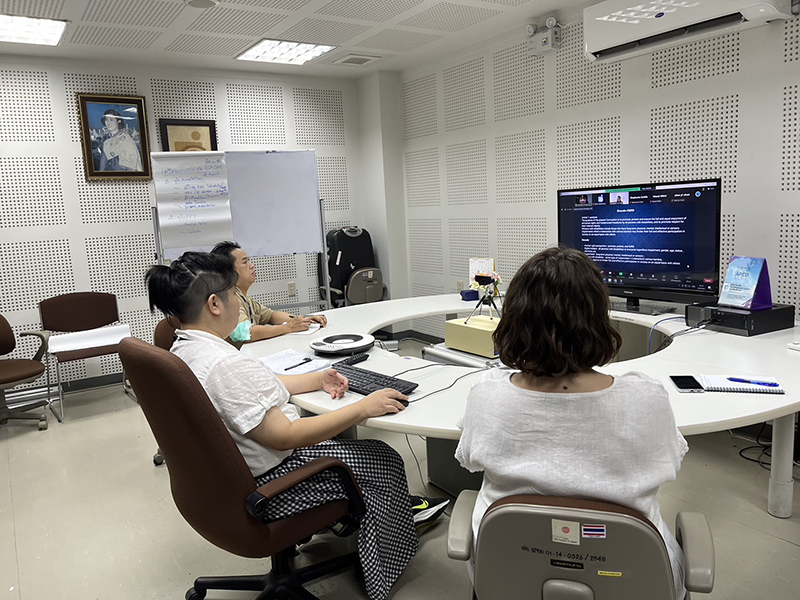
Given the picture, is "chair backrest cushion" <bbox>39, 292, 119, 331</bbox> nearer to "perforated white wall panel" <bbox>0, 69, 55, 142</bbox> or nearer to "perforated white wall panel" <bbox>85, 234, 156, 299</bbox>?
"perforated white wall panel" <bbox>85, 234, 156, 299</bbox>

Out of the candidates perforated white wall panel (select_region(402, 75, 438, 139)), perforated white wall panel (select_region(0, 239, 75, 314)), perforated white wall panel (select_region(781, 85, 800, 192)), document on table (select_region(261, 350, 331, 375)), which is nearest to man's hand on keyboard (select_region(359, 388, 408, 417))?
document on table (select_region(261, 350, 331, 375))

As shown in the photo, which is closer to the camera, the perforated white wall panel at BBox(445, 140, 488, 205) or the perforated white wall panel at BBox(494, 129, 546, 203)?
the perforated white wall panel at BBox(494, 129, 546, 203)

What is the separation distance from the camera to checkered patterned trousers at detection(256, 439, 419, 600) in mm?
1786

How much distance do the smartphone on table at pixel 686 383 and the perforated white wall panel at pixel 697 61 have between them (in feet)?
7.51

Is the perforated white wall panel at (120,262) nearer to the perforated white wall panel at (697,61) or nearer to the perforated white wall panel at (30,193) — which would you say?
the perforated white wall panel at (30,193)

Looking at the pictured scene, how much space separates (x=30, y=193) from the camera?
4.75m

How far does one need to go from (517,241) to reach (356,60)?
2.28m

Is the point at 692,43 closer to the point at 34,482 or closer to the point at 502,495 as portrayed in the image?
the point at 502,495

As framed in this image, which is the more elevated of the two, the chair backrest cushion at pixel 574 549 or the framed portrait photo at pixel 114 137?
the framed portrait photo at pixel 114 137

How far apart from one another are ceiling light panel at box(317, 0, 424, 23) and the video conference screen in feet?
5.61

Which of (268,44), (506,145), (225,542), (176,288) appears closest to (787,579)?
(225,542)

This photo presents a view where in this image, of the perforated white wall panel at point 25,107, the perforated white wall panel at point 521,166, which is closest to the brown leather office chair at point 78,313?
the perforated white wall panel at point 25,107

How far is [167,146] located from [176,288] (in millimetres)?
3971

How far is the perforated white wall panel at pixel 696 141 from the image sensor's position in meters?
3.42
